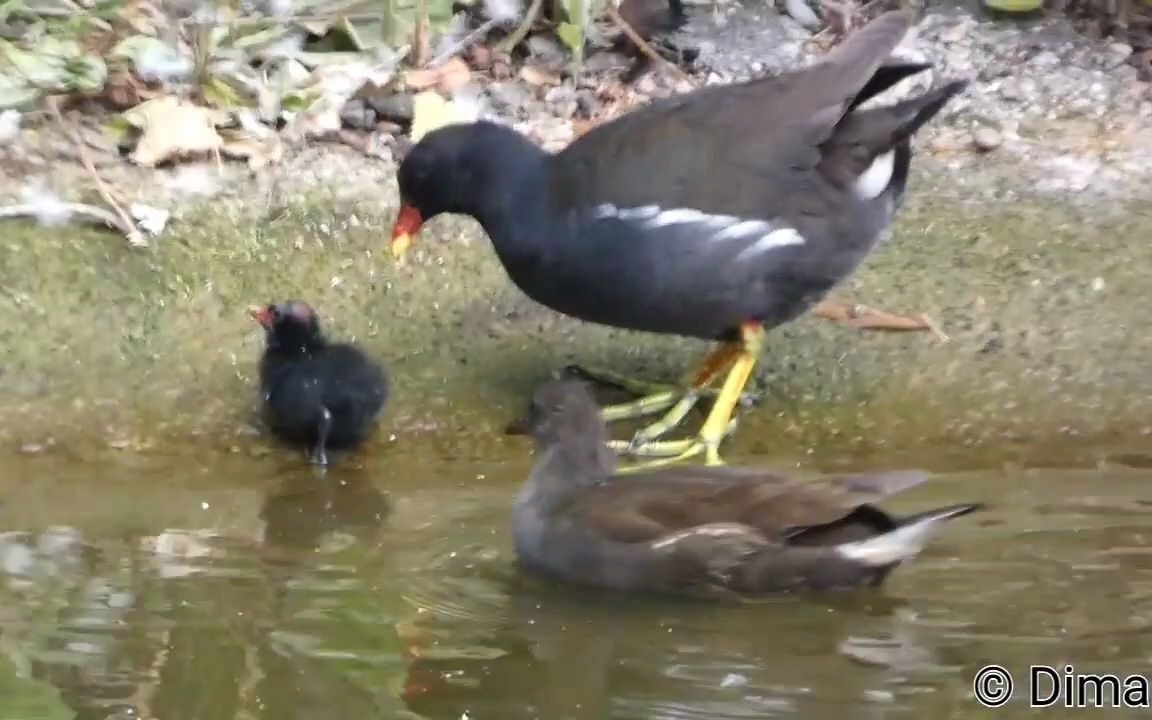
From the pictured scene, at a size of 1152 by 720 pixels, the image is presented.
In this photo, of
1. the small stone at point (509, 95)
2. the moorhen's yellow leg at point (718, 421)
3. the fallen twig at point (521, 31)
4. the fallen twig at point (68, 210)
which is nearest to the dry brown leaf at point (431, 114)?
the small stone at point (509, 95)

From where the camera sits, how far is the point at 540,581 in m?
3.51

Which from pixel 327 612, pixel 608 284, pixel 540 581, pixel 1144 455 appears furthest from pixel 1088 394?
pixel 327 612

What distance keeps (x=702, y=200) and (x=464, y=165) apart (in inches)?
24.0

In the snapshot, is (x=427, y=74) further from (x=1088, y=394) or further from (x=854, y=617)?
(x=854, y=617)

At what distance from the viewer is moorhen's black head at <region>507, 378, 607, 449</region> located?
3.71 m

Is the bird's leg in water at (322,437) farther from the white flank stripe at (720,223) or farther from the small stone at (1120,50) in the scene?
the small stone at (1120,50)

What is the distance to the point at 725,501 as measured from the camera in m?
3.41

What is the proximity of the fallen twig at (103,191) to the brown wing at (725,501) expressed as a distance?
1.79m

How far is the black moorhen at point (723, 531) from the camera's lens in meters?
3.33

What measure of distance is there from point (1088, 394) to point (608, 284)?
125 centimetres

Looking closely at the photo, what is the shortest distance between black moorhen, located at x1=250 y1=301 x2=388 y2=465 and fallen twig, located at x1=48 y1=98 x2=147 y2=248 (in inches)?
24.2

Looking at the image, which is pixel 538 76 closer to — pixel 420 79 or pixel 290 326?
pixel 420 79

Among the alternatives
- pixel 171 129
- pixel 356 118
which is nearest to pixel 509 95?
pixel 356 118

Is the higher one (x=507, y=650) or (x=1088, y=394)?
(x=507, y=650)
